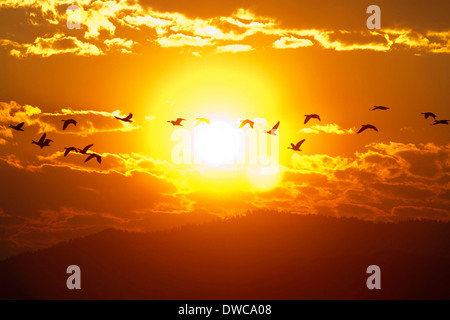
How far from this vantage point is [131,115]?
72.0 metres

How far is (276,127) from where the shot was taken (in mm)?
69750

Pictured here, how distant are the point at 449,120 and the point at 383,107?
331 inches
